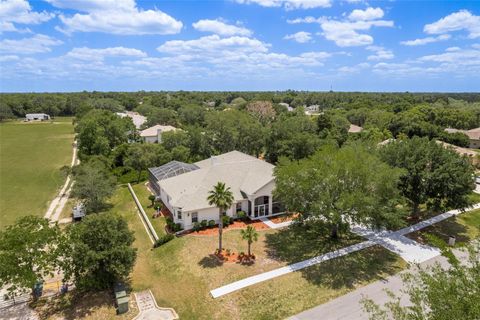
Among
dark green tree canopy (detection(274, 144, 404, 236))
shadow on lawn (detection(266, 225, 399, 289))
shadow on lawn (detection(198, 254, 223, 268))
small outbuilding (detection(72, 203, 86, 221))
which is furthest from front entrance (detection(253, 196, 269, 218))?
small outbuilding (detection(72, 203, 86, 221))

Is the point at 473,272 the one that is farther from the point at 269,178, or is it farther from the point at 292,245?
the point at 269,178

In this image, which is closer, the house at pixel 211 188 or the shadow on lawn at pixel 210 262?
the shadow on lawn at pixel 210 262

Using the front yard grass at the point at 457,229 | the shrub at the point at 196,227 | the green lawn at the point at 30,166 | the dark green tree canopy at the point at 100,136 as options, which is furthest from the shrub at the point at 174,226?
the dark green tree canopy at the point at 100,136

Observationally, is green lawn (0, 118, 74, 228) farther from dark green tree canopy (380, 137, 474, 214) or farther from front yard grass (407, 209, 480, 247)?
front yard grass (407, 209, 480, 247)

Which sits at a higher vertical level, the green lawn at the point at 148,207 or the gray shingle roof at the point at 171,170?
the gray shingle roof at the point at 171,170

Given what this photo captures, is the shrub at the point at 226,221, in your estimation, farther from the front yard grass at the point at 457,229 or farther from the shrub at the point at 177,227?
the front yard grass at the point at 457,229

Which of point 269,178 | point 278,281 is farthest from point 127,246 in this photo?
point 269,178

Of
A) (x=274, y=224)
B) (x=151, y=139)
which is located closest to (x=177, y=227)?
(x=274, y=224)
